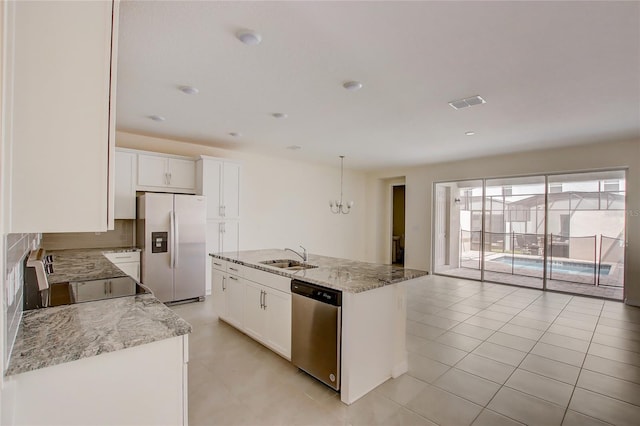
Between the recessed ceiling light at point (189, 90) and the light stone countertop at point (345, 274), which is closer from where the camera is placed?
the light stone countertop at point (345, 274)

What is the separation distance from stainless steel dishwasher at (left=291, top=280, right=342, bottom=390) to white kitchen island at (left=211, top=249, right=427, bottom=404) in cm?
5

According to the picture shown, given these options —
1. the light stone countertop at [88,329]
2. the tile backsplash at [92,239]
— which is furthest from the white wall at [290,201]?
the light stone countertop at [88,329]

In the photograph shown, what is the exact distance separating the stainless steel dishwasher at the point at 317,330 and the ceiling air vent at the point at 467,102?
2442 millimetres

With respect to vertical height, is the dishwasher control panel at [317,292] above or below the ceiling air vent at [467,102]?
below

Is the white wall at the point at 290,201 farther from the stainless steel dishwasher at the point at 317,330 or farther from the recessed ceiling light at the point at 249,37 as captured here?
the stainless steel dishwasher at the point at 317,330

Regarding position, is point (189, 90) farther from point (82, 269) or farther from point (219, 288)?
point (219, 288)

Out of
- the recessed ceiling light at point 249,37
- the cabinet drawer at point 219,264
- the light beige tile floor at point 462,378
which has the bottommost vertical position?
the light beige tile floor at point 462,378

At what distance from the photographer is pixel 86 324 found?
143 cm

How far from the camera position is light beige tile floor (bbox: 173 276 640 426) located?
215 centimetres

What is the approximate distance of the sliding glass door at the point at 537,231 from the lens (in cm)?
523

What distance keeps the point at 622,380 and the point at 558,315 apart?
189cm

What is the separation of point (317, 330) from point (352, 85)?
2214mm

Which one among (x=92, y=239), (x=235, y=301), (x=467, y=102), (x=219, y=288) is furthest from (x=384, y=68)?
(x=92, y=239)

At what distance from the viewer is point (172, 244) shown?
14.9 ft
